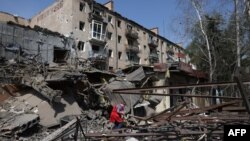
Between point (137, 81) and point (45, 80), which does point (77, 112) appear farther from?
point (137, 81)

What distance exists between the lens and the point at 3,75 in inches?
794

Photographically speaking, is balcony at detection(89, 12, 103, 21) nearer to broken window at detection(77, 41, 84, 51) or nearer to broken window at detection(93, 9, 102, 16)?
broken window at detection(93, 9, 102, 16)

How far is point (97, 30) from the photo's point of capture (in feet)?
134

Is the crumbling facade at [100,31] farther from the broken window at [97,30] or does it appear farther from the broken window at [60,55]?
the broken window at [60,55]

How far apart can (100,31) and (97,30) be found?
0.58m

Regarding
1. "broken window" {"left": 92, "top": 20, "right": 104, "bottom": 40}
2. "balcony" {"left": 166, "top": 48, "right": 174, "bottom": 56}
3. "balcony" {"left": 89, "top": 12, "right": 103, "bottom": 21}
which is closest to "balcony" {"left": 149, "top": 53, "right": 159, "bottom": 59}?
"balcony" {"left": 166, "top": 48, "right": 174, "bottom": 56}

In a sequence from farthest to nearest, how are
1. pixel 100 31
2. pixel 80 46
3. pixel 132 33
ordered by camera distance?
pixel 132 33
pixel 100 31
pixel 80 46

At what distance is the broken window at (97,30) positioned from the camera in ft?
132

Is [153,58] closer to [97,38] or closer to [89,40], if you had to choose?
[97,38]

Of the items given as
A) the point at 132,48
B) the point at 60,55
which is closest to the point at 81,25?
the point at 60,55

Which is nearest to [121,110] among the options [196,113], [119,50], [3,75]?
[196,113]

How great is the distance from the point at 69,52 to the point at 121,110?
77.4 feet

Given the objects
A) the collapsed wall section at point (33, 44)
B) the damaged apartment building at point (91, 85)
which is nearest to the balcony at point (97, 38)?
the damaged apartment building at point (91, 85)

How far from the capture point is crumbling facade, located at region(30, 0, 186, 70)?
3791 cm
